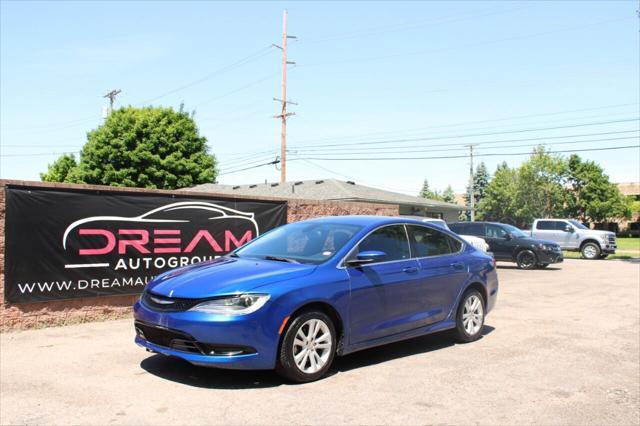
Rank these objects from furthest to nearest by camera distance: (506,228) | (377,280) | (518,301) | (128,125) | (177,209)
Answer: (128,125)
(506,228)
(518,301)
(177,209)
(377,280)

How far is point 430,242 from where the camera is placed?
7223 mm

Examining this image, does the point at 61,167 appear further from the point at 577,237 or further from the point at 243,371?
the point at 243,371

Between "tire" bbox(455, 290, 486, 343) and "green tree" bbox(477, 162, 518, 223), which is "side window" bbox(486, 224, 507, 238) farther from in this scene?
"green tree" bbox(477, 162, 518, 223)

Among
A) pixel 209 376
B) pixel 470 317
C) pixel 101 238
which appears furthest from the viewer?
pixel 101 238

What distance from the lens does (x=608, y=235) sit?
2811 centimetres

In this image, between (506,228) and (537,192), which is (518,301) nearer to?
(506,228)

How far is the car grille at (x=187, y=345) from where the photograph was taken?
5.11 metres

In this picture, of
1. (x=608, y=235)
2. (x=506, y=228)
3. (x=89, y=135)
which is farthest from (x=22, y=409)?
(x=89, y=135)

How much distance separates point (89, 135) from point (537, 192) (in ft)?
166

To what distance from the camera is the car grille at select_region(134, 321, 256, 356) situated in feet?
16.8

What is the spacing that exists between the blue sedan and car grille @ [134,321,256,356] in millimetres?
11

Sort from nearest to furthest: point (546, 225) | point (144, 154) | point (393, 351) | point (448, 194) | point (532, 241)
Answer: point (393, 351) < point (532, 241) < point (546, 225) < point (144, 154) < point (448, 194)

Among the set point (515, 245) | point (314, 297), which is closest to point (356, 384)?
point (314, 297)

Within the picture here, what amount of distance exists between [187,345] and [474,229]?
18.6 meters
